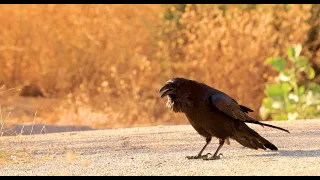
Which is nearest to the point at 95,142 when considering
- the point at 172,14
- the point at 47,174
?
the point at 47,174

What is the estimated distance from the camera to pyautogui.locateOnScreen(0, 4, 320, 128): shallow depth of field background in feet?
43.7

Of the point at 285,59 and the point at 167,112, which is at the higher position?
the point at 285,59

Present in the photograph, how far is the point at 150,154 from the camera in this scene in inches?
265

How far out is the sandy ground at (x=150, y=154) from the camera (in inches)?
228

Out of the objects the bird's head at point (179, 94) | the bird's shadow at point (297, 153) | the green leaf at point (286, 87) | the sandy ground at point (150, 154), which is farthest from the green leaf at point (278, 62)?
the bird's head at point (179, 94)

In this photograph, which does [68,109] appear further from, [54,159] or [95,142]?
[54,159]

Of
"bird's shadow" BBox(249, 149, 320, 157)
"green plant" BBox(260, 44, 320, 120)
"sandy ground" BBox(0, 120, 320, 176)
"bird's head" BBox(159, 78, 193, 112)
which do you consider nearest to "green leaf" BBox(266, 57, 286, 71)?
"green plant" BBox(260, 44, 320, 120)

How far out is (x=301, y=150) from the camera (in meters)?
6.87

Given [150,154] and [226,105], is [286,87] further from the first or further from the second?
[226,105]

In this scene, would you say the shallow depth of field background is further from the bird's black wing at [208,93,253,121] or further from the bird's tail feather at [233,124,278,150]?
the bird's black wing at [208,93,253,121]

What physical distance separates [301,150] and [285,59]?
675cm

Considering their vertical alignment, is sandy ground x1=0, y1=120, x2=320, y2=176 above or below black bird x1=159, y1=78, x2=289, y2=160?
below

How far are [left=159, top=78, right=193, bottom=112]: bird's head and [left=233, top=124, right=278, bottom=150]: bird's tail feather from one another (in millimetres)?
616
